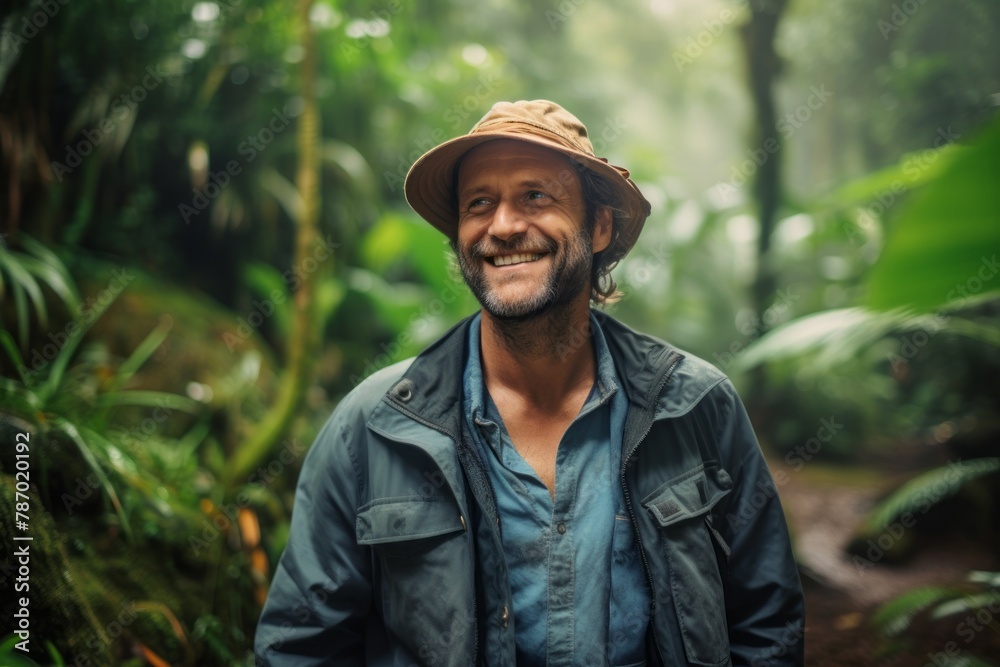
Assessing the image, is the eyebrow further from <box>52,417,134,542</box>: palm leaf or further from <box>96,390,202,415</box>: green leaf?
<box>96,390,202,415</box>: green leaf

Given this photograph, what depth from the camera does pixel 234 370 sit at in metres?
3.94

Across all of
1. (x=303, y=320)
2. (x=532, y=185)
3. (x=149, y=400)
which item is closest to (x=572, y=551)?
(x=532, y=185)

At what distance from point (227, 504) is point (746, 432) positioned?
2.50 metres

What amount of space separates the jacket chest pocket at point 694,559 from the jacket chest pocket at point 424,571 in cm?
49

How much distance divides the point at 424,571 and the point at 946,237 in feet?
4.06

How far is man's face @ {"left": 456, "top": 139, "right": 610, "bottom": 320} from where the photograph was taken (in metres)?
1.71

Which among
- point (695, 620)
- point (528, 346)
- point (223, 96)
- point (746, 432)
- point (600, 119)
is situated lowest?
point (695, 620)

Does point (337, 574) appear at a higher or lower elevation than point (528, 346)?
lower

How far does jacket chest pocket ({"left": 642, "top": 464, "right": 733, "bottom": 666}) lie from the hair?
0.73 meters

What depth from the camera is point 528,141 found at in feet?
5.50

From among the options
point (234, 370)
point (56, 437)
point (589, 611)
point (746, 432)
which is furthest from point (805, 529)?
point (56, 437)

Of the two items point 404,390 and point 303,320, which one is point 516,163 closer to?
point 404,390

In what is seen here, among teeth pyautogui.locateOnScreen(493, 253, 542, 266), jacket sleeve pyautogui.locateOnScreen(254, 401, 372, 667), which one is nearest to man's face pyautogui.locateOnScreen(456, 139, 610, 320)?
teeth pyautogui.locateOnScreen(493, 253, 542, 266)

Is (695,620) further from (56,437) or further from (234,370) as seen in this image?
(234,370)
